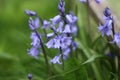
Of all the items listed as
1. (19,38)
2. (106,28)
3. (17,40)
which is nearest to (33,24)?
(106,28)

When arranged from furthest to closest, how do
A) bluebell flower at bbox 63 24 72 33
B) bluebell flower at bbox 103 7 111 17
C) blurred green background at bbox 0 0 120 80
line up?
blurred green background at bbox 0 0 120 80, bluebell flower at bbox 63 24 72 33, bluebell flower at bbox 103 7 111 17

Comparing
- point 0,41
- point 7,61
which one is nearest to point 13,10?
point 0,41

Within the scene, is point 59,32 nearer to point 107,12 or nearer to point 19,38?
point 107,12

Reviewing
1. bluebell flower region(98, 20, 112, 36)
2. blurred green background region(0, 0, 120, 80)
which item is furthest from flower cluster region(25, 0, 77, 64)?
blurred green background region(0, 0, 120, 80)

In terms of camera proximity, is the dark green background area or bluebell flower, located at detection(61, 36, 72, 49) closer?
bluebell flower, located at detection(61, 36, 72, 49)

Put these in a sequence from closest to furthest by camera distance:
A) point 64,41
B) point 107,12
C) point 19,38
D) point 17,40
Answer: point 107,12 < point 64,41 < point 19,38 < point 17,40

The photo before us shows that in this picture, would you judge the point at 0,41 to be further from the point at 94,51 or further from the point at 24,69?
the point at 94,51

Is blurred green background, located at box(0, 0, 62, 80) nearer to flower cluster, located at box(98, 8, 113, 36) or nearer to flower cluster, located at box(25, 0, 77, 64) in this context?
flower cluster, located at box(25, 0, 77, 64)

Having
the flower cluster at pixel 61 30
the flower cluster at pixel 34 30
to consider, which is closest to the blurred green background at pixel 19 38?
the flower cluster at pixel 34 30

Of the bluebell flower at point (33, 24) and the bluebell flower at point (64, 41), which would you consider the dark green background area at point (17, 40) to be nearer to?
the bluebell flower at point (33, 24)
